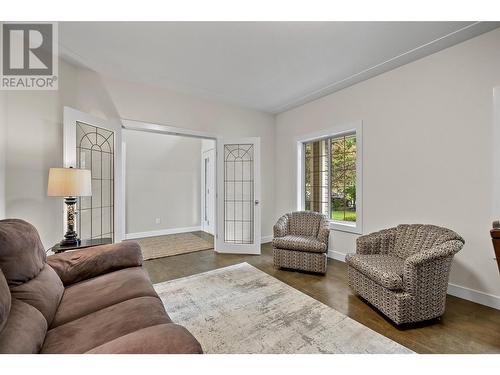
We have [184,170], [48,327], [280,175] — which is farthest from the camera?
[184,170]

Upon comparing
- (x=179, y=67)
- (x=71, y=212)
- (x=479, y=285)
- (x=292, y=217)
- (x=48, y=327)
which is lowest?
(x=479, y=285)

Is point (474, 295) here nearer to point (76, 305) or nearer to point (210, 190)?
point (76, 305)

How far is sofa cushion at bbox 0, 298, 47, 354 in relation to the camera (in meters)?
0.87

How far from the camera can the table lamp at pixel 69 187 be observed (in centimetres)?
206

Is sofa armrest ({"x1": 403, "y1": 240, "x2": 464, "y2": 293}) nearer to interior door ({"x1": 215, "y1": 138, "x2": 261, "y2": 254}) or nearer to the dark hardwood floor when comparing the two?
the dark hardwood floor

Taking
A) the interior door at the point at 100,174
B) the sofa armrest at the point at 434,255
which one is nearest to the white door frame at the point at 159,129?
the interior door at the point at 100,174

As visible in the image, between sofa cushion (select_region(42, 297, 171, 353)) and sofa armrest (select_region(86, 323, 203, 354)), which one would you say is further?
sofa cushion (select_region(42, 297, 171, 353))

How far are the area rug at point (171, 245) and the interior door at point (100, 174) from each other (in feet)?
3.11

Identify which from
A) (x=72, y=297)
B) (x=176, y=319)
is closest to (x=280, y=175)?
(x=176, y=319)

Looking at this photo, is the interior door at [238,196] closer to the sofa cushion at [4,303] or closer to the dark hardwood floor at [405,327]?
the dark hardwood floor at [405,327]

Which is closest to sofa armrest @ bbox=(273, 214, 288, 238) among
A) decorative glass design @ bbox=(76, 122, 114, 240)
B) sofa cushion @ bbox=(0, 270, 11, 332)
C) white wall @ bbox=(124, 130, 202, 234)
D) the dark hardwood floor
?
the dark hardwood floor

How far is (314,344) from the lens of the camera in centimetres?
162

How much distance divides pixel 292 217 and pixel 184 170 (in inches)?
132

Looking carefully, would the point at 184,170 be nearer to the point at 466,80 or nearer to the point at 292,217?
the point at 292,217
